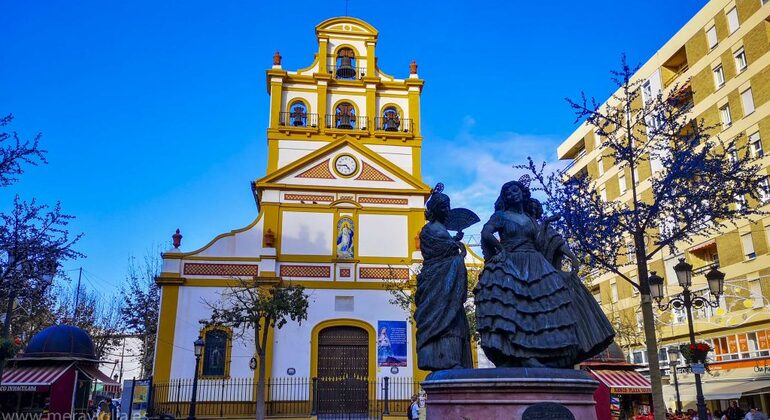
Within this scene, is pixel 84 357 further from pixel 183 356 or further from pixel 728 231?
pixel 728 231

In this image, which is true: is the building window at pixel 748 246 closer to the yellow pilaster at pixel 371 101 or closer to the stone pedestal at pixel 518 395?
the yellow pilaster at pixel 371 101

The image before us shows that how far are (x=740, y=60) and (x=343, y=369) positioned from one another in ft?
69.4

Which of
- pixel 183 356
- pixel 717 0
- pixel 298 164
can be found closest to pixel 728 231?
pixel 717 0

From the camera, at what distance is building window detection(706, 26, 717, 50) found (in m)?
28.2

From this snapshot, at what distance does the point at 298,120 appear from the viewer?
93.2ft

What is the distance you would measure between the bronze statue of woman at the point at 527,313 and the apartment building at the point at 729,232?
18.0 m

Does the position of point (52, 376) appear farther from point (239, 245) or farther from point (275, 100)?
point (275, 100)

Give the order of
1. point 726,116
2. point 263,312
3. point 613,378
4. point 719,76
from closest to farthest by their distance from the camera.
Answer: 1. point 613,378
2. point 263,312
3. point 726,116
4. point 719,76

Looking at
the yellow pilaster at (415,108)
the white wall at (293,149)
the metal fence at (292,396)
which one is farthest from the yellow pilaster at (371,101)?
the metal fence at (292,396)

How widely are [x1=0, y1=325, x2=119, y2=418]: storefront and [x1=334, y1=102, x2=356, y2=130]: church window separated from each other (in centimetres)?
1428

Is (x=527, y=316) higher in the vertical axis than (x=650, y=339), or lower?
lower

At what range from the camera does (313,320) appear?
24688 millimetres

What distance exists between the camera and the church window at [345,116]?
28.8 m

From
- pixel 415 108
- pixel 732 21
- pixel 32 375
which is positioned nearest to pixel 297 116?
pixel 415 108
